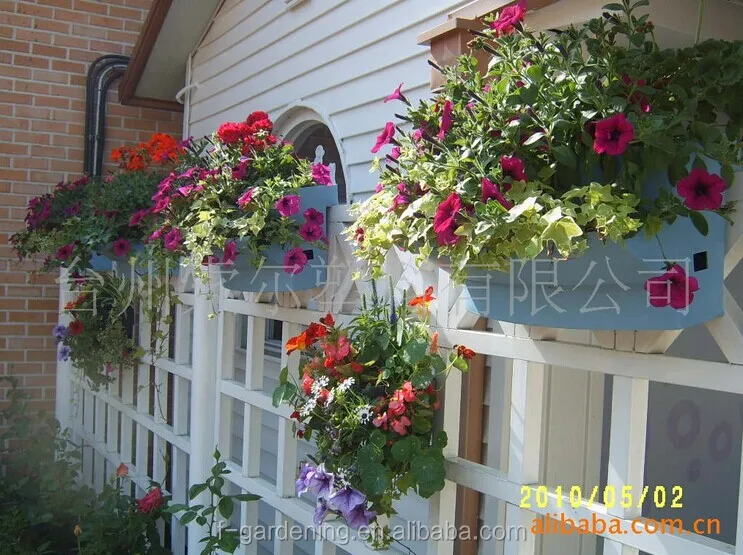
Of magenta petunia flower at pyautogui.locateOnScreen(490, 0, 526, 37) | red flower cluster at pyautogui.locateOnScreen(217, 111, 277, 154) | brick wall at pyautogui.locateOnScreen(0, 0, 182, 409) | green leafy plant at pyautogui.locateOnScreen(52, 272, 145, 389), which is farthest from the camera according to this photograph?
brick wall at pyautogui.locateOnScreen(0, 0, 182, 409)

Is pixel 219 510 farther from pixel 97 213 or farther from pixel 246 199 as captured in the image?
pixel 97 213

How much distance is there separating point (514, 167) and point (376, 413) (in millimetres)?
647

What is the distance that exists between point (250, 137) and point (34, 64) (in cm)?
296

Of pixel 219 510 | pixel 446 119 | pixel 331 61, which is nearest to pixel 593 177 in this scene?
pixel 446 119

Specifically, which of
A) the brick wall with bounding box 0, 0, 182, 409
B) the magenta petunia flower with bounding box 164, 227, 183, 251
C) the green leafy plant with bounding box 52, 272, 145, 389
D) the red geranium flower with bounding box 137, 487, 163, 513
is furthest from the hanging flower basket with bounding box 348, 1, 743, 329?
the brick wall with bounding box 0, 0, 182, 409

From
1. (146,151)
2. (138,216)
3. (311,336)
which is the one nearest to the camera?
(311,336)

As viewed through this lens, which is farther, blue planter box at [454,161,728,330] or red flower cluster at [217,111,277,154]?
red flower cluster at [217,111,277,154]

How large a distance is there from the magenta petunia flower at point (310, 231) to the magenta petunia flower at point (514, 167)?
0.87 metres

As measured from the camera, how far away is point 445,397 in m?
1.69

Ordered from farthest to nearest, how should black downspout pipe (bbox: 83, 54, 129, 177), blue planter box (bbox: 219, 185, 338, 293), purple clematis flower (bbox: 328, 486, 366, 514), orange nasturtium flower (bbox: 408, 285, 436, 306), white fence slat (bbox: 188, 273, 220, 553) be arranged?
black downspout pipe (bbox: 83, 54, 129, 177) → white fence slat (bbox: 188, 273, 220, 553) → blue planter box (bbox: 219, 185, 338, 293) → orange nasturtium flower (bbox: 408, 285, 436, 306) → purple clematis flower (bbox: 328, 486, 366, 514)

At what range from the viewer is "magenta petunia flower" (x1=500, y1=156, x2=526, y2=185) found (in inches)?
47.3

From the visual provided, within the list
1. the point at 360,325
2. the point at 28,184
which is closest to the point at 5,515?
the point at 28,184

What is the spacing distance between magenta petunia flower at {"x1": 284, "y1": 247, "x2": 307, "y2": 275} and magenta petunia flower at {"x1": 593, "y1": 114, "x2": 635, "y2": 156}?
40.5 inches

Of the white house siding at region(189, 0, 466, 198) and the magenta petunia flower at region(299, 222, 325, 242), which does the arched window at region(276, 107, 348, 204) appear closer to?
the white house siding at region(189, 0, 466, 198)
